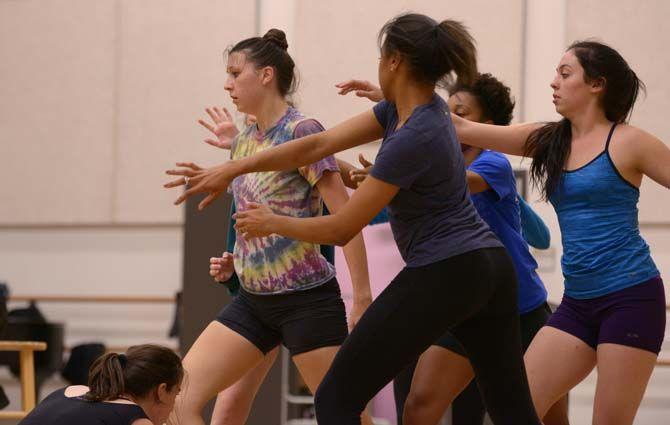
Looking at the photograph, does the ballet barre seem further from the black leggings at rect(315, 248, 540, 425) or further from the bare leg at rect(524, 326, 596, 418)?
the black leggings at rect(315, 248, 540, 425)

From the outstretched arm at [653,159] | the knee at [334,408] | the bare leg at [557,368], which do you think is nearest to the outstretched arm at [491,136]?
the outstretched arm at [653,159]

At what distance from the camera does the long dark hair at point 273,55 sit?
9.15ft

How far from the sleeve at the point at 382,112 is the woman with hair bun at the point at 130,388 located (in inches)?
29.8

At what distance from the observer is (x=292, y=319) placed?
2.60 meters

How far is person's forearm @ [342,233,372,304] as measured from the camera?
2549 mm

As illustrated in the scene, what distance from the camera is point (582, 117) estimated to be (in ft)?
8.84

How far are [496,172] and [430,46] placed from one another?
0.66 metres

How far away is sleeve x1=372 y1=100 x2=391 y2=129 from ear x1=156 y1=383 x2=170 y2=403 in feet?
2.70

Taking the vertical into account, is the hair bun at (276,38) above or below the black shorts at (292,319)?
above

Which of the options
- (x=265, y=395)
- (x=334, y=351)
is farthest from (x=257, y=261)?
(x=265, y=395)

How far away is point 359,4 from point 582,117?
3854mm

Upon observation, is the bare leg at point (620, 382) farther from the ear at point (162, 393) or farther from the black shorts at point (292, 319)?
the ear at point (162, 393)

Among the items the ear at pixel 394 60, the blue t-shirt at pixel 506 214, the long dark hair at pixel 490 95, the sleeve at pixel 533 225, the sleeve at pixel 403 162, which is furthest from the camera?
the sleeve at pixel 533 225

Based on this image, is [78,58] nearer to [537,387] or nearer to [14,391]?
[14,391]
